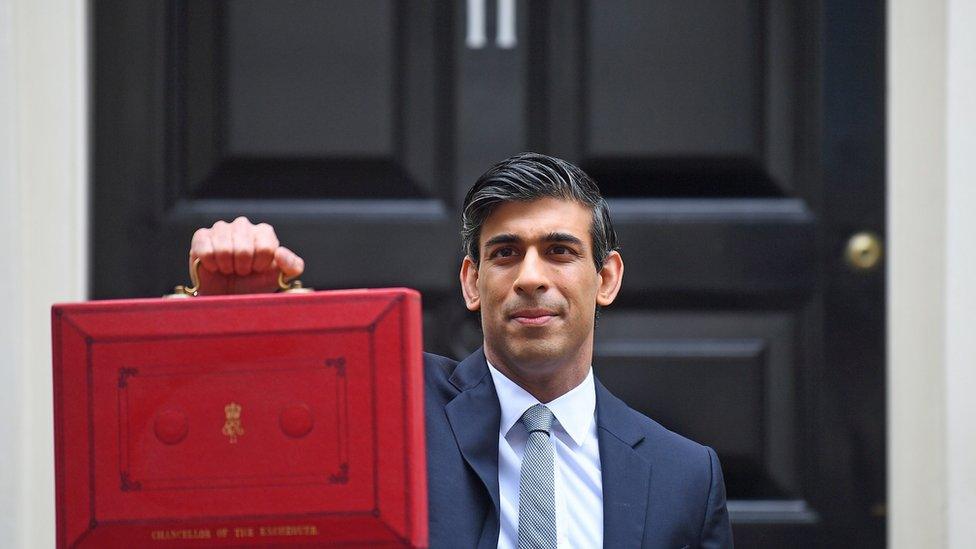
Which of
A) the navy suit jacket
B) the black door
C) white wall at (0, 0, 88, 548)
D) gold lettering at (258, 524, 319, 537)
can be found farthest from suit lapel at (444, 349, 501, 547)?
white wall at (0, 0, 88, 548)

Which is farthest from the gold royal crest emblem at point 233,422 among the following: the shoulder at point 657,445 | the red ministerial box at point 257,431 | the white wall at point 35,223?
the white wall at point 35,223

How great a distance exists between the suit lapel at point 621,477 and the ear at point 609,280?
0.50 ft

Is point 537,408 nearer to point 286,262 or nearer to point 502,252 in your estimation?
point 502,252

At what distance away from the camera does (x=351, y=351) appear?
1380mm

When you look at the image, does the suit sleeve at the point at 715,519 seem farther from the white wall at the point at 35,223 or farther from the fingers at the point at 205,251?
the white wall at the point at 35,223

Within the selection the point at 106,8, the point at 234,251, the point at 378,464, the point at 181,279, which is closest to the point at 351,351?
the point at 378,464

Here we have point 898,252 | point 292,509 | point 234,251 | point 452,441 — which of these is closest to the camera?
point 292,509

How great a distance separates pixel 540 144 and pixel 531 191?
2.93 feet

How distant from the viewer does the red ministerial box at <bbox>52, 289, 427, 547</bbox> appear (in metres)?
1.37

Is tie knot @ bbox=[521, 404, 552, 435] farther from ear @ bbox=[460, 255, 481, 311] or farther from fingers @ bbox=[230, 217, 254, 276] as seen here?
fingers @ bbox=[230, 217, 254, 276]

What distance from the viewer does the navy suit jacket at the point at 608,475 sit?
1.56 meters

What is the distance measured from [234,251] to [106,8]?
48.4 inches

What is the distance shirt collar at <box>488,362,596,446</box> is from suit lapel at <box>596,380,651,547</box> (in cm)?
2

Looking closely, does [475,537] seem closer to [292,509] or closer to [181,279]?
[292,509]
